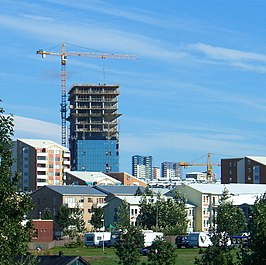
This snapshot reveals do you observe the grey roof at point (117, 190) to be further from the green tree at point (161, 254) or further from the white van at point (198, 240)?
the green tree at point (161, 254)

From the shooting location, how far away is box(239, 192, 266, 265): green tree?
A: 36250 millimetres

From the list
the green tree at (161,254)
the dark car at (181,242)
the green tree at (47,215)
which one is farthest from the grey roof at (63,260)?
the green tree at (47,215)

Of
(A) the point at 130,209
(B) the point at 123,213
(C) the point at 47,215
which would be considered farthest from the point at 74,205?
(B) the point at 123,213

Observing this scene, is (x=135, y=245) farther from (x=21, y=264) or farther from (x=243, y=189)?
(x=243, y=189)

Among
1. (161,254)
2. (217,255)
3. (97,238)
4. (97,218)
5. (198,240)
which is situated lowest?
(97,238)

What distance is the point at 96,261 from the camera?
288ft

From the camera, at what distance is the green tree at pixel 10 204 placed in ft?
89.9

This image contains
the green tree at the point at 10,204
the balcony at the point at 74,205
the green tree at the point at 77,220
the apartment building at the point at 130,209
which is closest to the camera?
the green tree at the point at 10,204

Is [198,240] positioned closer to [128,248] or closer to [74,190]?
[128,248]

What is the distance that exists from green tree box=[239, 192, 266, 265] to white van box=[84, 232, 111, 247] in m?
80.4

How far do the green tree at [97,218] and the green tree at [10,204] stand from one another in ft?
408

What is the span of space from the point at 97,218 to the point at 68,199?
11.7 m

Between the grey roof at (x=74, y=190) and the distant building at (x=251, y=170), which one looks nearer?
the grey roof at (x=74, y=190)

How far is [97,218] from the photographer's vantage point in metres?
152
